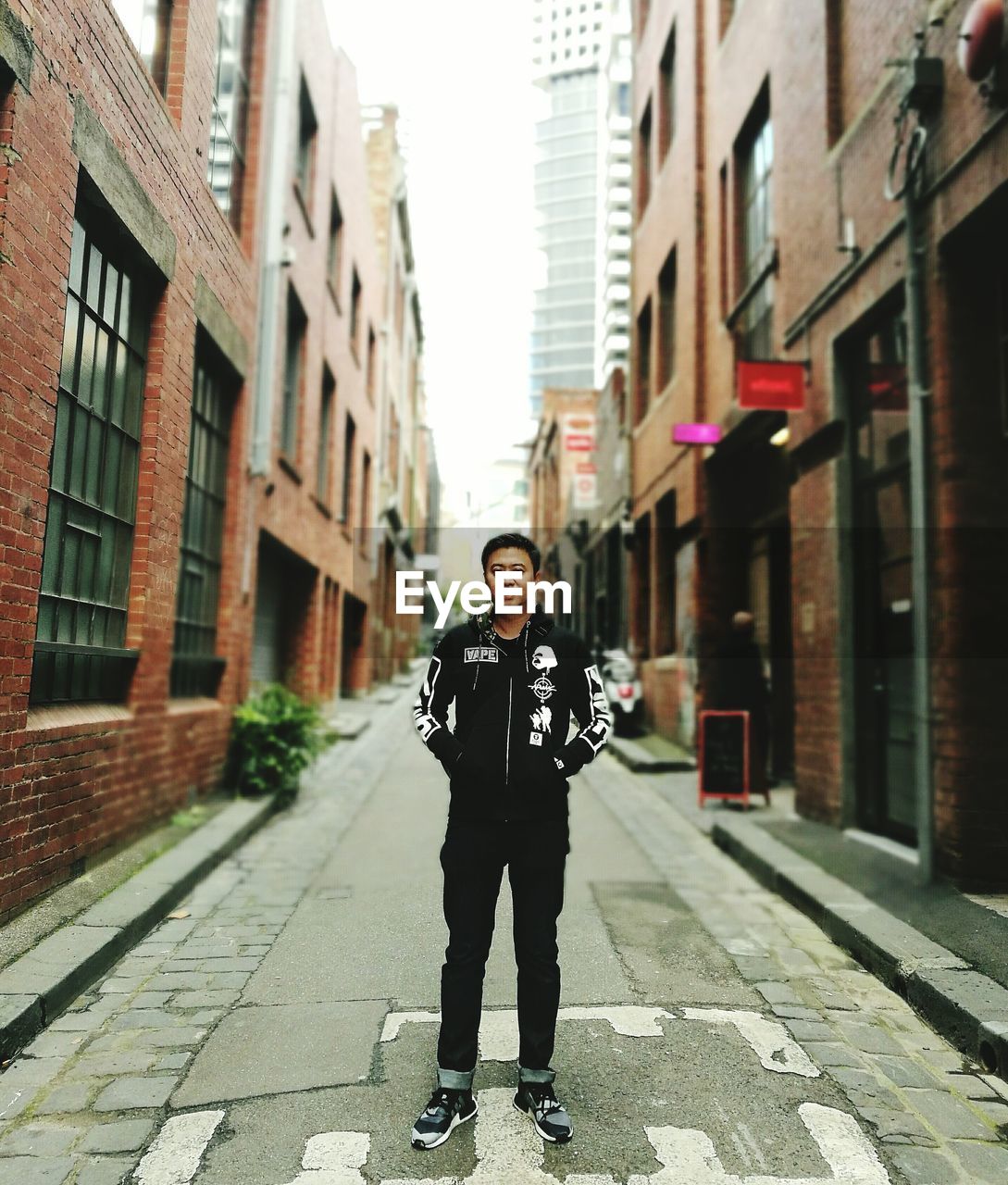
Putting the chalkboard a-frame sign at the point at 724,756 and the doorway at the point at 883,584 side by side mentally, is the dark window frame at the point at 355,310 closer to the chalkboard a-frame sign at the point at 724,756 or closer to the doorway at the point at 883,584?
the chalkboard a-frame sign at the point at 724,756

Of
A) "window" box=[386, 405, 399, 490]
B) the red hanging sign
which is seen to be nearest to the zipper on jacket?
the red hanging sign

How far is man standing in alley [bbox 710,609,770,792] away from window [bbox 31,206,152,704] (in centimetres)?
549

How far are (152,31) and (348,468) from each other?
1264 cm

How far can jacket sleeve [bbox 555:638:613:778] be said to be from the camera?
3287 millimetres

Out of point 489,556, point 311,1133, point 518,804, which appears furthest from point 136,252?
point 311,1133

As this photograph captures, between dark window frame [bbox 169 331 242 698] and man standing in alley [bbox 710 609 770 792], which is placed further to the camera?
man standing in alley [bbox 710 609 770 792]

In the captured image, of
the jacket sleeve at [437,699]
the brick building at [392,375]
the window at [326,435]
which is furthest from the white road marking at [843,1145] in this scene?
the brick building at [392,375]

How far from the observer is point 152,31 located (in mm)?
7047

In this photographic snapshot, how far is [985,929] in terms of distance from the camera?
4.96m

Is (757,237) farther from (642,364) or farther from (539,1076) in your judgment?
(539,1076)

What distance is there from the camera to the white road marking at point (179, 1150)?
116 inches

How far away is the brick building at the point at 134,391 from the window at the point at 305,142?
486mm

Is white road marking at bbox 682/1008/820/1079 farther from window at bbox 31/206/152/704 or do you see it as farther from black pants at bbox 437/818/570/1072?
window at bbox 31/206/152/704

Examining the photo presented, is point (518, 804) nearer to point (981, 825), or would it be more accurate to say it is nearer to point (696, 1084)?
point (696, 1084)
